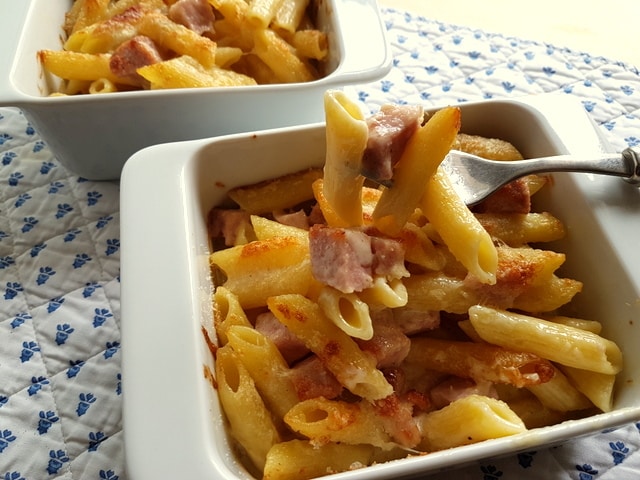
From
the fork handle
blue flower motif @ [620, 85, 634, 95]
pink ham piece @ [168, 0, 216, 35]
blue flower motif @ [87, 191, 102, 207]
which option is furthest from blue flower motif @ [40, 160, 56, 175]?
blue flower motif @ [620, 85, 634, 95]

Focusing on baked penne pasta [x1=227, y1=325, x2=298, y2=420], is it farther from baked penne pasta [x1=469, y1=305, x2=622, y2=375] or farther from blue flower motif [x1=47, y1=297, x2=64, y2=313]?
blue flower motif [x1=47, y1=297, x2=64, y2=313]

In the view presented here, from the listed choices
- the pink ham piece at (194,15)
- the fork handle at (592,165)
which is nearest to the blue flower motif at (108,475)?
the fork handle at (592,165)

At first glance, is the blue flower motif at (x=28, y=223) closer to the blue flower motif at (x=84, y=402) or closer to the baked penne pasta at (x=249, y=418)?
the blue flower motif at (x=84, y=402)

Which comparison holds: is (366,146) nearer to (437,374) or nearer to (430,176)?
(430,176)

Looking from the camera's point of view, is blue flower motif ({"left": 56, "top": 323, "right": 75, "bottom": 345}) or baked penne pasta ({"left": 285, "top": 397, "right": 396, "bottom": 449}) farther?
blue flower motif ({"left": 56, "top": 323, "right": 75, "bottom": 345})

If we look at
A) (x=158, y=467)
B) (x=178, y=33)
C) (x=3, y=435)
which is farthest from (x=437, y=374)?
(x=178, y=33)

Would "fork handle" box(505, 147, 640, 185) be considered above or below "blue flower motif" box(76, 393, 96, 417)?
above

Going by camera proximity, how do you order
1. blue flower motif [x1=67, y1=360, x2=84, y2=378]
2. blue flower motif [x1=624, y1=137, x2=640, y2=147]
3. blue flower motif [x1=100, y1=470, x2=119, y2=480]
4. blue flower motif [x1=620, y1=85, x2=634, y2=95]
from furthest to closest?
blue flower motif [x1=620, y1=85, x2=634, y2=95] < blue flower motif [x1=624, y1=137, x2=640, y2=147] < blue flower motif [x1=67, y1=360, x2=84, y2=378] < blue flower motif [x1=100, y1=470, x2=119, y2=480]
